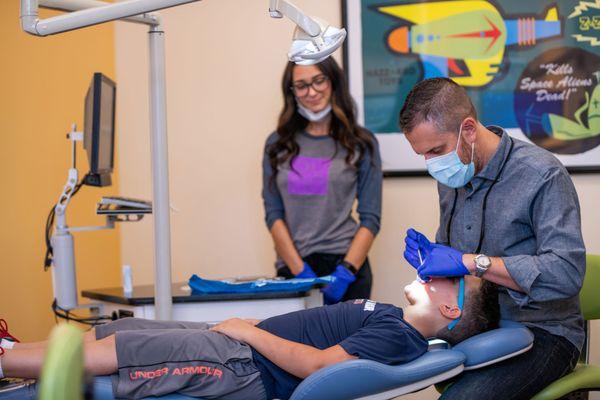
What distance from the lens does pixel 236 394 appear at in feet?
6.16

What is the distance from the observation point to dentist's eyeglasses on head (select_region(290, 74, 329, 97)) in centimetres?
291

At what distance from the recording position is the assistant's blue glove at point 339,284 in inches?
112

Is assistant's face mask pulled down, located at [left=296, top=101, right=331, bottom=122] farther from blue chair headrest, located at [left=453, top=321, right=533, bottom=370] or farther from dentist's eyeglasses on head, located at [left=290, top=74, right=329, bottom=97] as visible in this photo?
blue chair headrest, located at [left=453, top=321, right=533, bottom=370]

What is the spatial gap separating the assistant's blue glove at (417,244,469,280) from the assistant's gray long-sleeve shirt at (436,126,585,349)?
11 cm

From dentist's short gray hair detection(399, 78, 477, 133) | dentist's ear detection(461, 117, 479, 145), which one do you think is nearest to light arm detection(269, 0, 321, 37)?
dentist's short gray hair detection(399, 78, 477, 133)

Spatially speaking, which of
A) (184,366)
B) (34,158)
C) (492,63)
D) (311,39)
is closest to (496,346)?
(184,366)

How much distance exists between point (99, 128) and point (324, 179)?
0.83 m

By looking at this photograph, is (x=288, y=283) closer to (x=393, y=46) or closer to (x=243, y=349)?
(x=243, y=349)

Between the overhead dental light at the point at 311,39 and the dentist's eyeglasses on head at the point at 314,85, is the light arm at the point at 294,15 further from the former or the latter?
the dentist's eyeglasses on head at the point at 314,85

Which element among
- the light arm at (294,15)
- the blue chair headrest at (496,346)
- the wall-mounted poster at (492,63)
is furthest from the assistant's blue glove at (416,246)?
the wall-mounted poster at (492,63)

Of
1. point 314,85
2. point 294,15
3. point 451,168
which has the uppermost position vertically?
point 294,15

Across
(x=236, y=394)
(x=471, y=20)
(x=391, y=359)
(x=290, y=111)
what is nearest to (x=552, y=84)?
(x=471, y=20)

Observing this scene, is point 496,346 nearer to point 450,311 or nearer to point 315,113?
point 450,311

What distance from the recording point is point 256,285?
2.65 m
